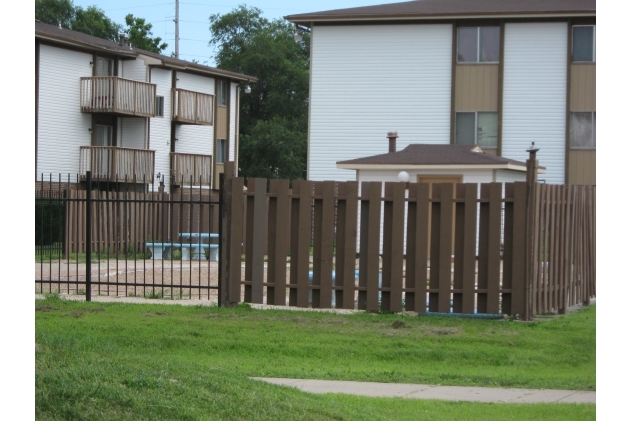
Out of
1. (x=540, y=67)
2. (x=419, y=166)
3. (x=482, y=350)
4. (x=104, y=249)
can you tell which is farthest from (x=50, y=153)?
(x=482, y=350)

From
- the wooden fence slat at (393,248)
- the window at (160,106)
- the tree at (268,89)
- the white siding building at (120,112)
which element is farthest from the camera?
the tree at (268,89)

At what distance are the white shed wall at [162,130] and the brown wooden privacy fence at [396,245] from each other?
30.3 metres

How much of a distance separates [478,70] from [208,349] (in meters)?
24.8

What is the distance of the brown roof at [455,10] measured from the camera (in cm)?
3169

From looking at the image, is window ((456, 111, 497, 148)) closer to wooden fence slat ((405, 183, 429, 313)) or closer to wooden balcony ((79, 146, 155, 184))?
wooden balcony ((79, 146, 155, 184))

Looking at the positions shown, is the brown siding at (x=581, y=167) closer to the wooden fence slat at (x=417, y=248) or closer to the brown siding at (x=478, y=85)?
the brown siding at (x=478, y=85)

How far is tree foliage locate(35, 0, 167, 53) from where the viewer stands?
57516 millimetres

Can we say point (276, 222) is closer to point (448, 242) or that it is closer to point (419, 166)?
point (448, 242)

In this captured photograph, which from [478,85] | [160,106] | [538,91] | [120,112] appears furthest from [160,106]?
[538,91]

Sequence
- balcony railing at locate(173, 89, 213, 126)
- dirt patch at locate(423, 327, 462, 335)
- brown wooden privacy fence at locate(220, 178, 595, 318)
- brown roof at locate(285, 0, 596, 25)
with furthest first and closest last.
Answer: balcony railing at locate(173, 89, 213, 126) → brown roof at locate(285, 0, 596, 25) → brown wooden privacy fence at locate(220, 178, 595, 318) → dirt patch at locate(423, 327, 462, 335)

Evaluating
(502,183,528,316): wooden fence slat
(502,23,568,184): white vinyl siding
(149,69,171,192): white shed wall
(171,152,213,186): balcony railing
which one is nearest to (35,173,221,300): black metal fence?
(502,183,528,316): wooden fence slat

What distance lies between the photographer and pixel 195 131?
151ft

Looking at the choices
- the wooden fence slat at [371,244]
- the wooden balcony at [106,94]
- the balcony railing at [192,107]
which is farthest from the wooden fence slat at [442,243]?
the balcony railing at [192,107]

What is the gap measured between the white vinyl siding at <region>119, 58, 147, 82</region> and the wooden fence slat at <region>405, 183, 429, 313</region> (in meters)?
31.1
